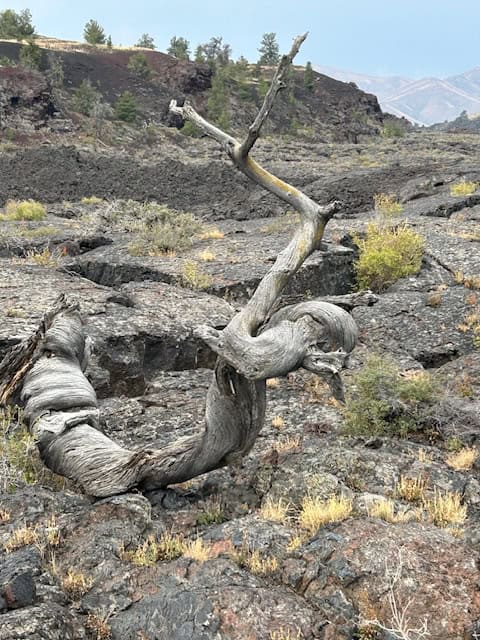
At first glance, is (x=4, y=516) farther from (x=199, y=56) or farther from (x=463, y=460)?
(x=199, y=56)

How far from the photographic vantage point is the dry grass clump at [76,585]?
3934mm

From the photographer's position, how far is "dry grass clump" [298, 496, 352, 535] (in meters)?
4.59

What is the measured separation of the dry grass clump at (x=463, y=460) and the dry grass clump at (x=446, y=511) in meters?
0.93

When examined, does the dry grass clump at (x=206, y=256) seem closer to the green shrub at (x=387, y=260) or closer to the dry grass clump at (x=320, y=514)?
the green shrub at (x=387, y=260)

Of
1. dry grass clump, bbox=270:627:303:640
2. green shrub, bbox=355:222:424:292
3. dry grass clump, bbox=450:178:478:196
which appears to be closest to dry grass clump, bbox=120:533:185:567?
dry grass clump, bbox=270:627:303:640

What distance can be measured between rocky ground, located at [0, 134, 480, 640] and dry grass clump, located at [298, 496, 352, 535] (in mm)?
64

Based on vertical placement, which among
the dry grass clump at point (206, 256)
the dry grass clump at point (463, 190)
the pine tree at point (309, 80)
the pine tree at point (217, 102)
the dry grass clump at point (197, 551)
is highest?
the pine tree at point (309, 80)

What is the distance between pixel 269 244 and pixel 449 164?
20.7 meters

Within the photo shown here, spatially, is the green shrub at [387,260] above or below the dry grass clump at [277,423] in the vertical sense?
above

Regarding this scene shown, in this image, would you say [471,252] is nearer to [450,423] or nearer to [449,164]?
[450,423]

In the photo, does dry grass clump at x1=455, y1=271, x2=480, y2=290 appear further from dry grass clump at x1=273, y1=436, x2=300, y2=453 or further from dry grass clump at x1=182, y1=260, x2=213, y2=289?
dry grass clump at x1=273, y1=436, x2=300, y2=453

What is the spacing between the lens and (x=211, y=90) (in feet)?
206

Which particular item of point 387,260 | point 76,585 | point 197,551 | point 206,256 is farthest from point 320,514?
point 206,256

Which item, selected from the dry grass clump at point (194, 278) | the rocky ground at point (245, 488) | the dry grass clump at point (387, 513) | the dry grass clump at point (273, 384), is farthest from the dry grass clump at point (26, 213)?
the dry grass clump at point (387, 513)
